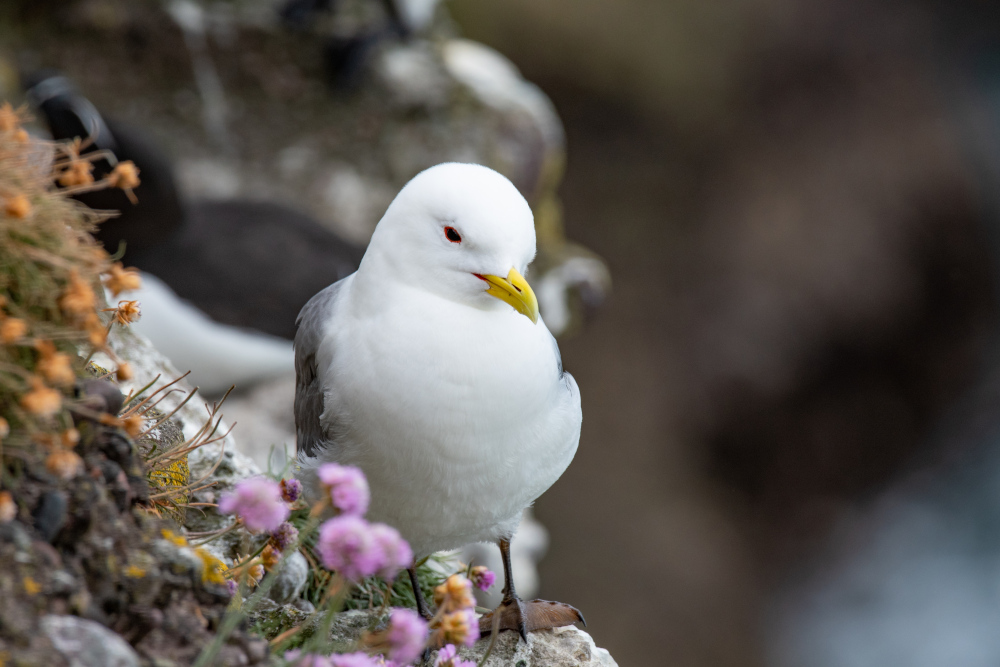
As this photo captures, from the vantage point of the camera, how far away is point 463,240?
2451 millimetres

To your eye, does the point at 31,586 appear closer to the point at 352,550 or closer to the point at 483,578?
the point at 352,550

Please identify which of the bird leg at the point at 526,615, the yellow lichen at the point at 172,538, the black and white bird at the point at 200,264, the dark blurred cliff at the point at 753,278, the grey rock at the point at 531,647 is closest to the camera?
the yellow lichen at the point at 172,538

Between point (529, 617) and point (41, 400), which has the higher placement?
point (529, 617)

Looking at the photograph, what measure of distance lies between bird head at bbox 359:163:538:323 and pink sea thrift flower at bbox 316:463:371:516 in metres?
0.88

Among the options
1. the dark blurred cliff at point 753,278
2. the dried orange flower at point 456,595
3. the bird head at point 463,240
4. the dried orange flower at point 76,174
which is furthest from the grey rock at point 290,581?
the dark blurred cliff at point 753,278

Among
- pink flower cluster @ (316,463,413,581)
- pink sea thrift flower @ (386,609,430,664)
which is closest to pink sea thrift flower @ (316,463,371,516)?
pink flower cluster @ (316,463,413,581)

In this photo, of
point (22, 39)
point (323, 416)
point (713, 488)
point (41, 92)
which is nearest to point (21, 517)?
point (323, 416)

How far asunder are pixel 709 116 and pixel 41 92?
7478mm

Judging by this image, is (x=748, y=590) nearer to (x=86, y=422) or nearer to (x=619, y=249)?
(x=619, y=249)

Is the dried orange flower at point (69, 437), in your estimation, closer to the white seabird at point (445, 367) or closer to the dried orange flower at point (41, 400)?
the dried orange flower at point (41, 400)

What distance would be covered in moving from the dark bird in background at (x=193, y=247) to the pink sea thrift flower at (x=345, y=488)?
388 centimetres

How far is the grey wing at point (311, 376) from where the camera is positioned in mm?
2812

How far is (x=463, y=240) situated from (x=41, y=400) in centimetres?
122

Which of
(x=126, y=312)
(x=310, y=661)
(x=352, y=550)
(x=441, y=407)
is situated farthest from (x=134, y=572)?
(x=441, y=407)
